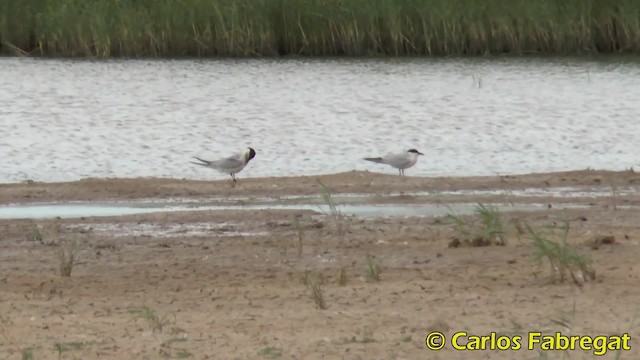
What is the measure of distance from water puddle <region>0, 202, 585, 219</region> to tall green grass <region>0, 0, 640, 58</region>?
16.4 m

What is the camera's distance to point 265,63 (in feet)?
92.1

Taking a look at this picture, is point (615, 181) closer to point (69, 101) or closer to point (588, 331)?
point (588, 331)

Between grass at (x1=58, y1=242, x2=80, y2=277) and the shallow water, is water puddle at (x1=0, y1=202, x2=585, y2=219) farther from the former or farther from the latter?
the shallow water

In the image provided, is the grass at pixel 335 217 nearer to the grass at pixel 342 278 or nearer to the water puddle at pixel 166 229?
the water puddle at pixel 166 229

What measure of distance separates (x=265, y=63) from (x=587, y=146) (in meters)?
11.0

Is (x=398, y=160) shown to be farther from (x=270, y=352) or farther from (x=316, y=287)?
(x=270, y=352)

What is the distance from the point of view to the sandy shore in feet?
22.5

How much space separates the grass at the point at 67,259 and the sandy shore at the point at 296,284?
67mm

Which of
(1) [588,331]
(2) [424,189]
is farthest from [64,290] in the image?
(2) [424,189]

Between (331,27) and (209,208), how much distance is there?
16947mm

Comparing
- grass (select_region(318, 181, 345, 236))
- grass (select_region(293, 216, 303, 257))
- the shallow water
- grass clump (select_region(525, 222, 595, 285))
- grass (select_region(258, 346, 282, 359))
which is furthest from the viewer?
the shallow water

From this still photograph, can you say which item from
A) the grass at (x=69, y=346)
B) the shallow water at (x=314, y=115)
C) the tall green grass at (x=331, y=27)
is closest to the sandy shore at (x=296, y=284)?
the grass at (x=69, y=346)

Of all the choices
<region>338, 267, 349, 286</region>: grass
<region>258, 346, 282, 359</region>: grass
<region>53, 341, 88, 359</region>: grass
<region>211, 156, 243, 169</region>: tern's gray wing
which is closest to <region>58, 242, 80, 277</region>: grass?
<region>338, 267, 349, 286</region>: grass

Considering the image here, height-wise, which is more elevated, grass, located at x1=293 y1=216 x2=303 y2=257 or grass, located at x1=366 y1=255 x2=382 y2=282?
grass, located at x1=366 y1=255 x2=382 y2=282
